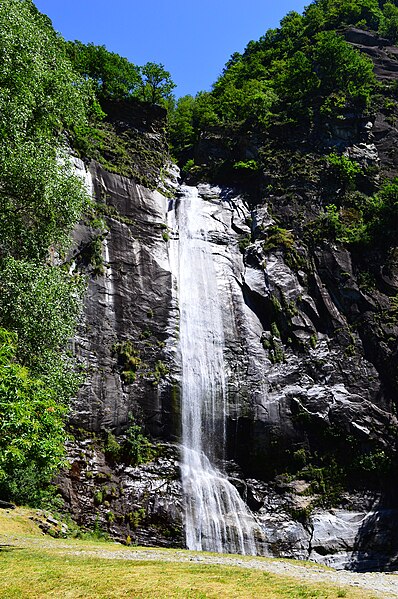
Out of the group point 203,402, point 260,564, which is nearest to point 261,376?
point 203,402

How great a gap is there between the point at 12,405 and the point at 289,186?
2604 centimetres

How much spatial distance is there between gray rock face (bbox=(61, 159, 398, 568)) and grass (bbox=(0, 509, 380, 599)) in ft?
26.5

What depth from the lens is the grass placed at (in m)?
7.09

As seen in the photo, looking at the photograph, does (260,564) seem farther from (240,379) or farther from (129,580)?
(240,379)

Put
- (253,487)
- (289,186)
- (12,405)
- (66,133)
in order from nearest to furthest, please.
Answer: (12,405)
(253,487)
(66,133)
(289,186)

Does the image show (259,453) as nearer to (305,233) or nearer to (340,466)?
(340,466)

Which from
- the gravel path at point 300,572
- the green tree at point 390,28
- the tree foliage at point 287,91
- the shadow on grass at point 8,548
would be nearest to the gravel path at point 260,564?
the gravel path at point 300,572

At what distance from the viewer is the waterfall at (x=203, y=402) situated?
18172mm

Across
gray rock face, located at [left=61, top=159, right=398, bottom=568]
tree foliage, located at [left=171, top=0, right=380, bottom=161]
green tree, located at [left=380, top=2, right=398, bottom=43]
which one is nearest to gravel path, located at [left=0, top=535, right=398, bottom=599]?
gray rock face, located at [left=61, top=159, right=398, bottom=568]

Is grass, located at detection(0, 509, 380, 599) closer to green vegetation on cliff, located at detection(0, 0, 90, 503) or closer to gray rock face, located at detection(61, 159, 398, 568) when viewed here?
green vegetation on cliff, located at detection(0, 0, 90, 503)

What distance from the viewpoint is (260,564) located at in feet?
37.2

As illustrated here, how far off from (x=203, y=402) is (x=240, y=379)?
220 cm

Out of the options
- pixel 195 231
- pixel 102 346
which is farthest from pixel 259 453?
pixel 195 231

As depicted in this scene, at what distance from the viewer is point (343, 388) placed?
22.6 m
